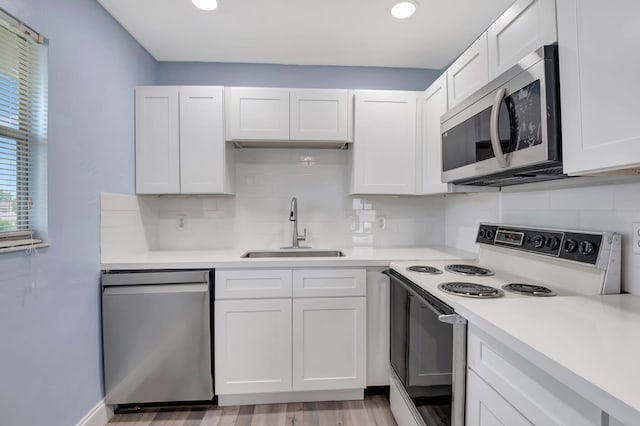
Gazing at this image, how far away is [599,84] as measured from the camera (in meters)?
0.87

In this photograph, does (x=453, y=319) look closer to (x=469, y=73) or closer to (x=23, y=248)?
(x=469, y=73)

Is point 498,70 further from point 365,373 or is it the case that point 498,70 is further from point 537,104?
point 365,373

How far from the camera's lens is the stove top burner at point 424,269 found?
1.63m

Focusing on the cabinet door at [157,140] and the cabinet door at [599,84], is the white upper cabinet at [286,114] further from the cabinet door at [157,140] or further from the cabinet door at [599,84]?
the cabinet door at [599,84]

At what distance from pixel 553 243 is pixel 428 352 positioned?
2.36 feet

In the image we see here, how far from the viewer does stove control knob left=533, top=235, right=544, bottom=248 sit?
4.56 ft

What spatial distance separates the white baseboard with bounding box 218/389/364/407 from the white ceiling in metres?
2.36

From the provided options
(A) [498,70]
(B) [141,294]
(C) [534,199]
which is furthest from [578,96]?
(B) [141,294]

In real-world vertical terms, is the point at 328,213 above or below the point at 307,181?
below

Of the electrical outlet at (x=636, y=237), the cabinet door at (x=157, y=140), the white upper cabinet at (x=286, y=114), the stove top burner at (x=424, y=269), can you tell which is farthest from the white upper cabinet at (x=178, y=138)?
the electrical outlet at (x=636, y=237)

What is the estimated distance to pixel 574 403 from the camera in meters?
0.64

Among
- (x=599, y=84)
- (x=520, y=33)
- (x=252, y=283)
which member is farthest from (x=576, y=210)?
(x=252, y=283)

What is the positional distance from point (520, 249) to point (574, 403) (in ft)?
3.29

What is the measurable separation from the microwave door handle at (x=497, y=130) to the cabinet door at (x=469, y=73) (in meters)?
0.28
